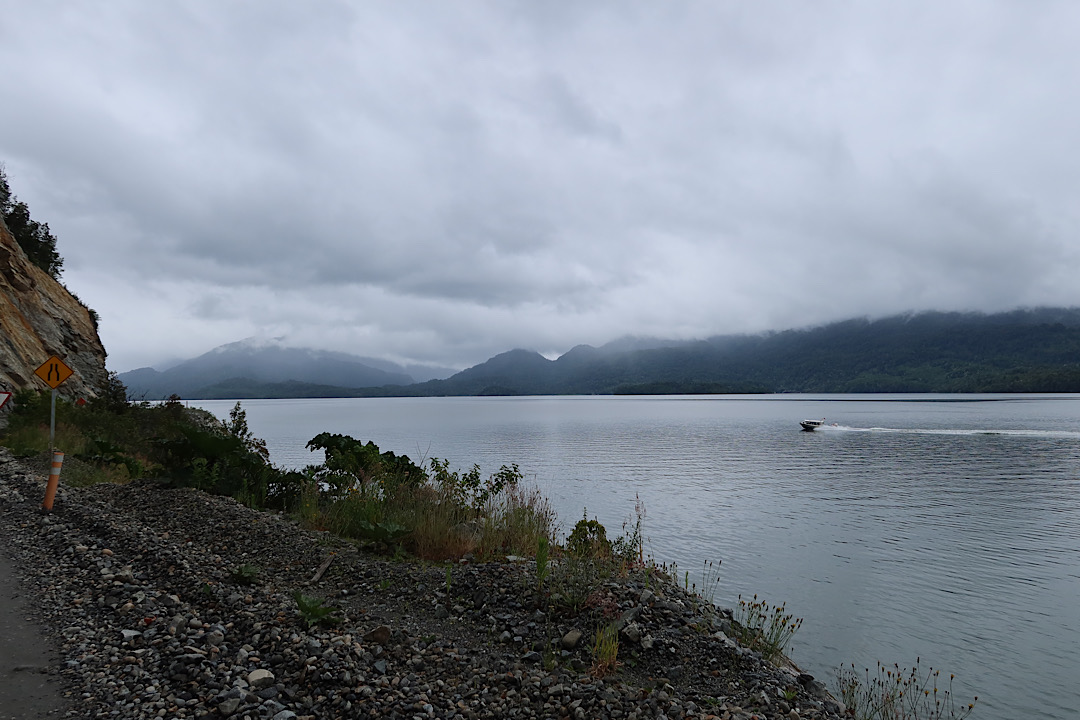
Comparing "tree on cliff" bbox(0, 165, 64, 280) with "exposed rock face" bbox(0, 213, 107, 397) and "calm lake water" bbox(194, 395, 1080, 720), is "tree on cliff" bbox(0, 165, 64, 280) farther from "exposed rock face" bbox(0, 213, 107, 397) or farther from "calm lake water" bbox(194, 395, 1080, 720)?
"calm lake water" bbox(194, 395, 1080, 720)

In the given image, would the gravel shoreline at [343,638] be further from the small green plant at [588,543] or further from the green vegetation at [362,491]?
the small green plant at [588,543]

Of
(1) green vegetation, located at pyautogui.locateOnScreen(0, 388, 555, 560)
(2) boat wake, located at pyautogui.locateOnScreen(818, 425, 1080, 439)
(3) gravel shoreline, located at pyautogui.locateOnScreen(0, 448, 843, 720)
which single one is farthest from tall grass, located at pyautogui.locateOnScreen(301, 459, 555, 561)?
(2) boat wake, located at pyautogui.locateOnScreen(818, 425, 1080, 439)

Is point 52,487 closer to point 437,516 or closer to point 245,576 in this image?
point 245,576

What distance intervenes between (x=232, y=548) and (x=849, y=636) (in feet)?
38.9

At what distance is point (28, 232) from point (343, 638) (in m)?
50.3

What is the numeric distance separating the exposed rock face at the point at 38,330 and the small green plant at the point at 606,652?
29.2 meters

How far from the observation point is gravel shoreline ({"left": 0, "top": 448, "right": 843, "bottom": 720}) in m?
5.61

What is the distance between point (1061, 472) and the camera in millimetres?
35125

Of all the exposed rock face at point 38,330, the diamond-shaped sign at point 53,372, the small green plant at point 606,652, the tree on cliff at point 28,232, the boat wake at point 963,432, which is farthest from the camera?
the boat wake at point 963,432

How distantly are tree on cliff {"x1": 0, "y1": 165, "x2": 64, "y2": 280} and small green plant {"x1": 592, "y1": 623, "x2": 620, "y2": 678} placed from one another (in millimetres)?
47451

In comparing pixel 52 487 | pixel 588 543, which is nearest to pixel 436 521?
pixel 588 543

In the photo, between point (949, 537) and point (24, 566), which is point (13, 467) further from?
point (949, 537)

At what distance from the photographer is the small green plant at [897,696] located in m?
8.57

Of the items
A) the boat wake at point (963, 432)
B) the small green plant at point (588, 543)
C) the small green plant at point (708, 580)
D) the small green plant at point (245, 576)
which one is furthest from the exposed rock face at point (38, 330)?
the boat wake at point (963, 432)
